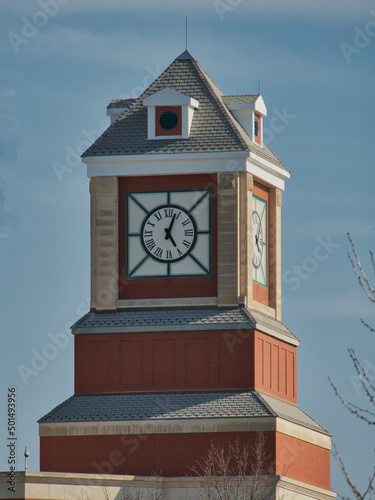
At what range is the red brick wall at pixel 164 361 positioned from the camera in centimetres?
5334

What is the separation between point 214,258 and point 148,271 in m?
2.63

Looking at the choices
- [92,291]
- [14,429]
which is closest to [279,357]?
[92,291]

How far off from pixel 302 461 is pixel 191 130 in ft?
44.7

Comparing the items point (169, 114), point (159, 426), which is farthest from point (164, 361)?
point (169, 114)

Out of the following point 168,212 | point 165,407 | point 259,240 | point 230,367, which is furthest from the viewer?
point 259,240

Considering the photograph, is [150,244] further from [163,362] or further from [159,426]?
[159,426]

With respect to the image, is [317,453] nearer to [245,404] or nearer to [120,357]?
[245,404]

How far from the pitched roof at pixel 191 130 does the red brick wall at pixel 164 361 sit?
731cm

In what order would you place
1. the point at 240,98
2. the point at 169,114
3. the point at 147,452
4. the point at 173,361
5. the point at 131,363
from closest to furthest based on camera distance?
the point at 147,452, the point at 173,361, the point at 131,363, the point at 169,114, the point at 240,98

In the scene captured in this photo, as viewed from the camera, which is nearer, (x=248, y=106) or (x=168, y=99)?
(x=168, y=99)

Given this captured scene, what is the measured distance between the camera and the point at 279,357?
5650 cm

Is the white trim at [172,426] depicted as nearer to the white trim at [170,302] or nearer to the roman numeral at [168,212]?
the white trim at [170,302]

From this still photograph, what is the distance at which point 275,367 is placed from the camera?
55750 millimetres

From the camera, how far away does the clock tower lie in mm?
52094
